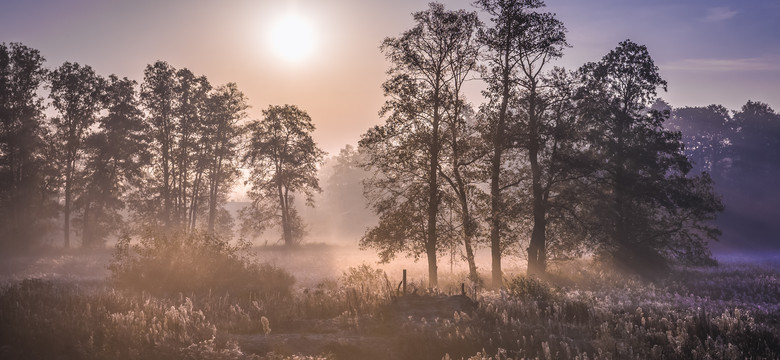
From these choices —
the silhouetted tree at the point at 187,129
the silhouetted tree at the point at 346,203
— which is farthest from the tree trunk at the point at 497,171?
the silhouetted tree at the point at 346,203

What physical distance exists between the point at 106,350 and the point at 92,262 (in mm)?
24682

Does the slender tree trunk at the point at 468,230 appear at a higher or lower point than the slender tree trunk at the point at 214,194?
lower

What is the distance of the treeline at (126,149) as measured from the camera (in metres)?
32.8

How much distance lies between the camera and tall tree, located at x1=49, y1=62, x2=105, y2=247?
3384cm

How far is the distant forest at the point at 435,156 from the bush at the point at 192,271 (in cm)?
177

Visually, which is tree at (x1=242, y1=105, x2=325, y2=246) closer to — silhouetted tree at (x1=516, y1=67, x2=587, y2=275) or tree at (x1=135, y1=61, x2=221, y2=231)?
tree at (x1=135, y1=61, x2=221, y2=231)

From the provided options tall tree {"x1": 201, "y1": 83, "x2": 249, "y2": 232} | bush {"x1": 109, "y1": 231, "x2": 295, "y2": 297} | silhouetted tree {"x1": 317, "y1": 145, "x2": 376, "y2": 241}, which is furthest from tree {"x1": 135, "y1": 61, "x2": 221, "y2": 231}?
silhouetted tree {"x1": 317, "y1": 145, "x2": 376, "y2": 241}

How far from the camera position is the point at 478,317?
9.12m

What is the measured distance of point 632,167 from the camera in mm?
24766

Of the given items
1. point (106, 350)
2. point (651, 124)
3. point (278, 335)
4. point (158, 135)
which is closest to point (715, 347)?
point (278, 335)

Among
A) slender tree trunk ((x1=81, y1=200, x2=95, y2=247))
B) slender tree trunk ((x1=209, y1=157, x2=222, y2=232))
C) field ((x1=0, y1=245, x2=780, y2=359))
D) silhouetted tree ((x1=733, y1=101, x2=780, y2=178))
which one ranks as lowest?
field ((x1=0, y1=245, x2=780, y2=359))

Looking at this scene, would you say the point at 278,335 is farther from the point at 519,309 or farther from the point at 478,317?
the point at 519,309

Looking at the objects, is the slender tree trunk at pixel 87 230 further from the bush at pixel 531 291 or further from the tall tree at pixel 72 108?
the bush at pixel 531 291

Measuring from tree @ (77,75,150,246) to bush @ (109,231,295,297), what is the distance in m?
22.0
